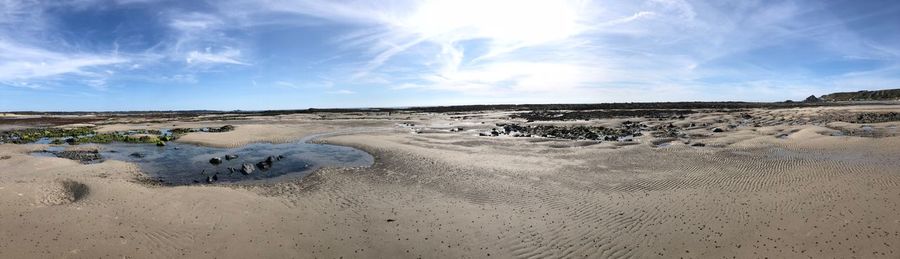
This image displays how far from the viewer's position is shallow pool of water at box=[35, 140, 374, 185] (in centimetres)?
1941

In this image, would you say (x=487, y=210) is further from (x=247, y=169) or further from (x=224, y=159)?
(x=224, y=159)

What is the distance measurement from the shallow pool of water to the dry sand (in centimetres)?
172

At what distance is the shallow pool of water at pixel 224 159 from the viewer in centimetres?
1941

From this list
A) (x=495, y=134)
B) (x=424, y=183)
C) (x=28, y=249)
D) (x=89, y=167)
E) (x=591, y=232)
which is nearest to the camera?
(x=28, y=249)

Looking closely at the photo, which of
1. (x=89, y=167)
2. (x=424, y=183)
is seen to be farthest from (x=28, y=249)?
(x=89, y=167)

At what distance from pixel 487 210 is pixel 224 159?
57.4ft

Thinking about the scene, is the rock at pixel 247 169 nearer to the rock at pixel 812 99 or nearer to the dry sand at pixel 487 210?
the dry sand at pixel 487 210

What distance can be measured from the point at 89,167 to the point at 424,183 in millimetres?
16408

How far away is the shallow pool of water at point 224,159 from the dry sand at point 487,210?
5.64ft

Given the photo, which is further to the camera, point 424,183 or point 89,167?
point 89,167

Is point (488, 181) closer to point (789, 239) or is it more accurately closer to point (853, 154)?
Answer: point (789, 239)

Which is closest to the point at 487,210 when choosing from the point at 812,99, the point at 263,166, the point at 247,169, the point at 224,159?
the point at 247,169

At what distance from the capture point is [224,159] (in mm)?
24000

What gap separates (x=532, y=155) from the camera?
23469 mm
